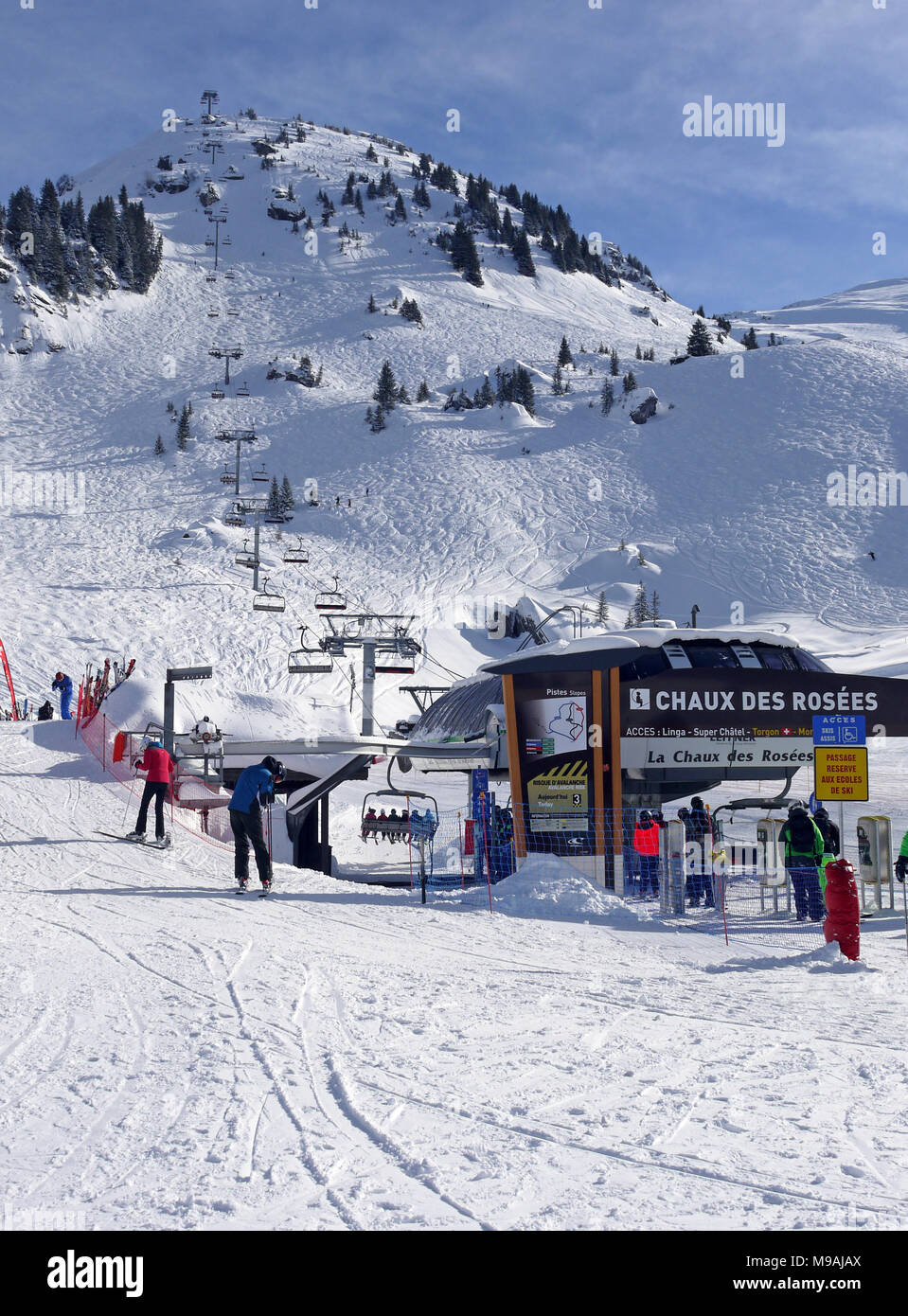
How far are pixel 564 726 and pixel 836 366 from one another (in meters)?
69.3

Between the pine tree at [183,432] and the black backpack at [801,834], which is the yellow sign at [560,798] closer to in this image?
the black backpack at [801,834]

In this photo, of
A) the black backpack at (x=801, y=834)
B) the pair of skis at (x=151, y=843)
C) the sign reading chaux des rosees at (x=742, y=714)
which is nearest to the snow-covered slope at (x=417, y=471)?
the pair of skis at (x=151, y=843)

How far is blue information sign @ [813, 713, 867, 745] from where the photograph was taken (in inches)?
416

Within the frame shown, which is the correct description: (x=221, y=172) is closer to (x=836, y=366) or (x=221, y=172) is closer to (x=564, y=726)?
(x=836, y=366)

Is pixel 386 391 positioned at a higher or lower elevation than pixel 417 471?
higher

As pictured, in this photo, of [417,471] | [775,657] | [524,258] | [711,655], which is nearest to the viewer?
[711,655]

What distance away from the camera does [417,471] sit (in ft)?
213

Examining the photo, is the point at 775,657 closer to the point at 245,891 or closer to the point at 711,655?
the point at 711,655

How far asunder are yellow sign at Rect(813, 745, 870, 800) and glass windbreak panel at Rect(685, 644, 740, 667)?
3659 millimetres

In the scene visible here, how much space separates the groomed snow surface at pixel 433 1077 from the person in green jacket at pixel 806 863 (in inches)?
64.6

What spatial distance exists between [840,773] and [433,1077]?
23.1ft

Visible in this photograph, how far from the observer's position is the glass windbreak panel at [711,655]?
14039 mm

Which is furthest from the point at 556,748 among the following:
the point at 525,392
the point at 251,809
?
the point at 525,392
